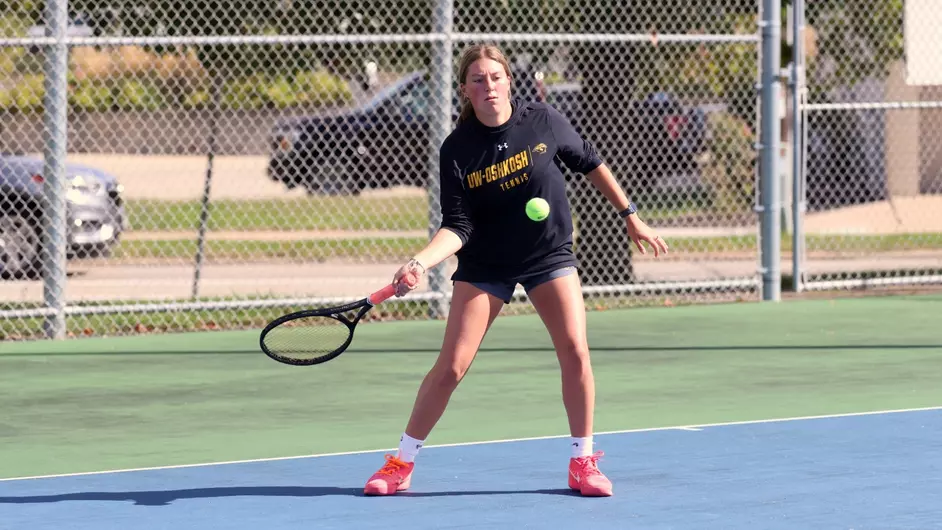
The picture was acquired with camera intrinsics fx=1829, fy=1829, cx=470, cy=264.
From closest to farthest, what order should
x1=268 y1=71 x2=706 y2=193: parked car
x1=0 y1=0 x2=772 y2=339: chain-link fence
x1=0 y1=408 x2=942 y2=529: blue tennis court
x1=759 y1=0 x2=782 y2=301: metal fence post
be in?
x1=0 y1=408 x2=942 y2=529: blue tennis court
x1=0 y1=0 x2=772 y2=339: chain-link fence
x1=759 y1=0 x2=782 y2=301: metal fence post
x1=268 y1=71 x2=706 y2=193: parked car

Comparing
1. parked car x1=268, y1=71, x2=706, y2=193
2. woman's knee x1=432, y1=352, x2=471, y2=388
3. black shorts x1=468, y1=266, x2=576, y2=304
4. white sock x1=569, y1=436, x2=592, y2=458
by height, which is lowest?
parked car x1=268, y1=71, x2=706, y2=193

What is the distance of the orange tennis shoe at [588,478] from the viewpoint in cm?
712

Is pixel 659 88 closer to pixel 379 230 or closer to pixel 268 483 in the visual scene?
pixel 379 230

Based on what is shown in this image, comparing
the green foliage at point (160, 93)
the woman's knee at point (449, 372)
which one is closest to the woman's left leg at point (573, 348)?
the woman's knee at point (449, 372)

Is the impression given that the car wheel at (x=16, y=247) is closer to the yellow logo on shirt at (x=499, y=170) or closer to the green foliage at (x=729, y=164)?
the yellow logo on shirt at (x=499, y=170)

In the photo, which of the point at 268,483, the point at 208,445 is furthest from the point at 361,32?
the point at 268,483

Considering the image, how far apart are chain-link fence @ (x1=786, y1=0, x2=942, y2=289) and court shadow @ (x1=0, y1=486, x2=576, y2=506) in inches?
317

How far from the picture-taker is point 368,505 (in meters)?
7.04

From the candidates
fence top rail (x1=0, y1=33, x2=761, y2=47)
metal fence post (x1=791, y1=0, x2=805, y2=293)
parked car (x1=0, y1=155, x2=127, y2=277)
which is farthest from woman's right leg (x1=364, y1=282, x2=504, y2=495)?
metal fence post (x1=791, y1=0, x2=805, y2=293)

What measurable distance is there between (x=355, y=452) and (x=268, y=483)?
881mm

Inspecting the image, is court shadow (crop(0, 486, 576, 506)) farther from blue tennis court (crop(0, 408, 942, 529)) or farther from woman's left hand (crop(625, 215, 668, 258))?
woman's left hand (crop(625, 215, 668, 258))

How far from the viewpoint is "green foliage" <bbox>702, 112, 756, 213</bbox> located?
24078 millimetres

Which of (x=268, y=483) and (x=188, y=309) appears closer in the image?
(x=268, y=483)

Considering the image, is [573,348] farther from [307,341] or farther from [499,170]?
[307,341]
